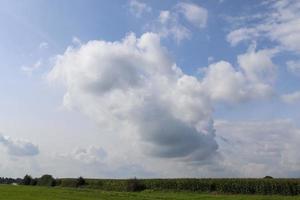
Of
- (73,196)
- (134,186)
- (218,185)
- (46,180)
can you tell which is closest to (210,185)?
(218,185)

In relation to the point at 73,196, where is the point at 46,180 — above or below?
above

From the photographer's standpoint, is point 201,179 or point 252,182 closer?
point 252,182

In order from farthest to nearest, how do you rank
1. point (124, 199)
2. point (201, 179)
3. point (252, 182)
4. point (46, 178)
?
point (46, 178) → point (201, 179) → point (252, 182) → point (124, 199)

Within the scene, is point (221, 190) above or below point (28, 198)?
above

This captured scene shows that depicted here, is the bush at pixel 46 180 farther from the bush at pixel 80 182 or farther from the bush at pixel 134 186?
the bush at pixel 134 186

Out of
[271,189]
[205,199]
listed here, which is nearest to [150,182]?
[271,189]

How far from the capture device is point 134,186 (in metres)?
97.0

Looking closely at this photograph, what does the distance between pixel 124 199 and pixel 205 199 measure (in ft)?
37.5

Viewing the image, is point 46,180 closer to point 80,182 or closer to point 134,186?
point 80,182

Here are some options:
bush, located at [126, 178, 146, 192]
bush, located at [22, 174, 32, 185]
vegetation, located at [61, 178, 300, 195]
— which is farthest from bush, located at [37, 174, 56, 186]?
bush, located at [126, 178, 146, 192]

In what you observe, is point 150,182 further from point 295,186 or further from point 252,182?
→ point 295,186

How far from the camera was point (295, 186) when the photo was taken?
78688 mm

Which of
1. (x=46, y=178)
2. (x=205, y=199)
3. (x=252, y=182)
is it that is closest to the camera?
(x=205, y=199)

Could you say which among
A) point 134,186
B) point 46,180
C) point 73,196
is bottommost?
point 73,196
